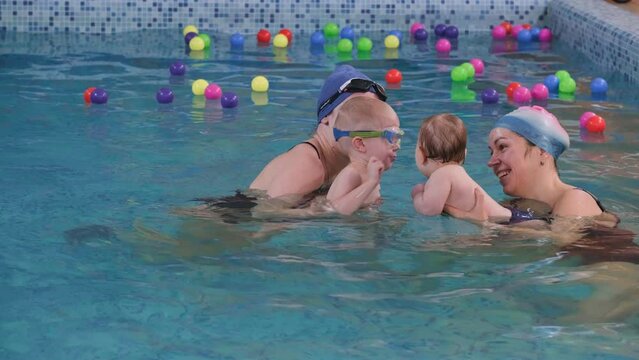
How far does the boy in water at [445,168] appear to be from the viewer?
509 cm

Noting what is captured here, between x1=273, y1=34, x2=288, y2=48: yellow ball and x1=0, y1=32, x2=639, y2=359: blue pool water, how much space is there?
8.90ft

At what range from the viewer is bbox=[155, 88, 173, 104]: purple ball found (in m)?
8.29

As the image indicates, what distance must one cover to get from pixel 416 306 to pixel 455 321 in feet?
0.67

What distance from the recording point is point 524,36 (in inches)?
442

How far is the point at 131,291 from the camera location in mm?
4562

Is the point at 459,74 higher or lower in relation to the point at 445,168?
higher

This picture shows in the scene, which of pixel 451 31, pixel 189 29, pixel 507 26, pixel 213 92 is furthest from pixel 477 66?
pixel 189 29

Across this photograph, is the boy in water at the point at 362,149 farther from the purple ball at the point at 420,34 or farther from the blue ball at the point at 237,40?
the purple ball at the point at 420,34

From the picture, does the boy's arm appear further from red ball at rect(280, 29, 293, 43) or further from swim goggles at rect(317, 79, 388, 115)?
red ball at rect(280, 29, 293, 43)

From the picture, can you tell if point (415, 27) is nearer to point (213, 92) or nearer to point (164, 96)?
point (213, 92)

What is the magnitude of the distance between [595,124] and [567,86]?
137 cm

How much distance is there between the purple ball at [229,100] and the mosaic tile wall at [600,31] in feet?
11.1

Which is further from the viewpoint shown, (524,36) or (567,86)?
(524,36)

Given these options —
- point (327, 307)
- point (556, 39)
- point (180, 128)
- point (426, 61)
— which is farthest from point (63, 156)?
point (556, 39)
